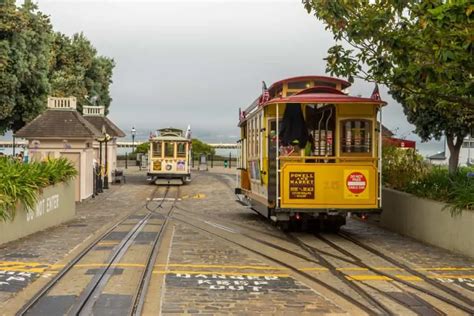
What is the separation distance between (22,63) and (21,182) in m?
15.6

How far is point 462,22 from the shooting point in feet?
26.5

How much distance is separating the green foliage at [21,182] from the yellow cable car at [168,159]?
2009 centimetres

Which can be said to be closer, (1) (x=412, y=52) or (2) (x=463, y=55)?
(2) (x=463, y=55)

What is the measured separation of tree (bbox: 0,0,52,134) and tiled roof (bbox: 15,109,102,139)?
2253 mm

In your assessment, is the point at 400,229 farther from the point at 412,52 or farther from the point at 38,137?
the point at 38,137

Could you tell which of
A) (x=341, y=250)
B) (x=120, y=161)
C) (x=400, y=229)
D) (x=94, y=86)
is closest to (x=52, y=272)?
(x=341, y=250)

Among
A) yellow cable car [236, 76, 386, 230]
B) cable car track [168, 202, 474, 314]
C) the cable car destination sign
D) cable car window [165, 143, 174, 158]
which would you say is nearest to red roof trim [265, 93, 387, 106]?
yellow cable car [236, 76, 386, 230]

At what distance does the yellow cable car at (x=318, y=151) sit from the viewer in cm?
1326

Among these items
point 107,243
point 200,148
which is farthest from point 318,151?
point 200,148

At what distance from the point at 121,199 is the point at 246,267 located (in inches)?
738

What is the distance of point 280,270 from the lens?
9.77 m

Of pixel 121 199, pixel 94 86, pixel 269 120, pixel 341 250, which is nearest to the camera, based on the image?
pixel 341 250

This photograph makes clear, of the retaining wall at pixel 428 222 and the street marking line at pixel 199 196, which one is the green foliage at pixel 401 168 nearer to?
the retaining wall at pixel 428 222

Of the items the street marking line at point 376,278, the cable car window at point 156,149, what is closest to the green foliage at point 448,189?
the street marking line at point 376,278
